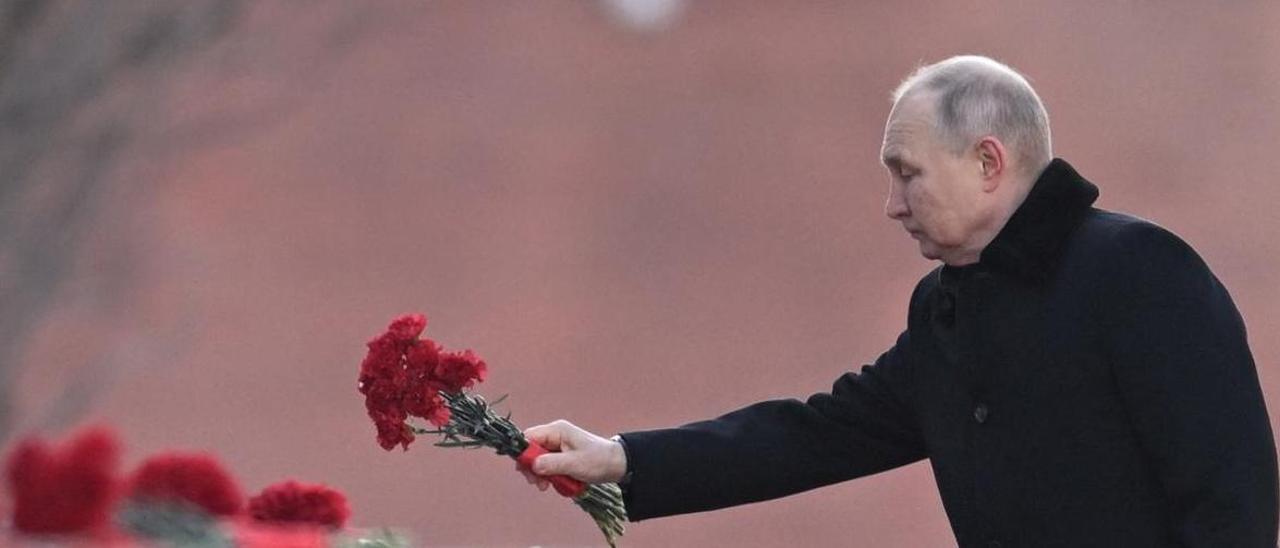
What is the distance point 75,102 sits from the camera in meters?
2.84

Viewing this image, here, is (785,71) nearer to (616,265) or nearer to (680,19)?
(680,19)

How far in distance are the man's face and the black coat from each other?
0.16 feet

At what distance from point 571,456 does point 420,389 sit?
270 millimetres

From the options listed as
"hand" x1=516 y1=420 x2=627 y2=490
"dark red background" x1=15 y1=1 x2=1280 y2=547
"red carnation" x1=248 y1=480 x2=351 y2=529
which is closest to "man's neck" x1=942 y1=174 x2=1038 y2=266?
"hand" x1=516 y1=420 x2=627 y2=490

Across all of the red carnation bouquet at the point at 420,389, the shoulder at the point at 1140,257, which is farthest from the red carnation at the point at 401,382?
the shoulder at the point at 1140,257

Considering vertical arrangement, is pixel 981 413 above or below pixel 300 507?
above

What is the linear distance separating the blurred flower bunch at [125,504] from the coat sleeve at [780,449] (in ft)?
2.80

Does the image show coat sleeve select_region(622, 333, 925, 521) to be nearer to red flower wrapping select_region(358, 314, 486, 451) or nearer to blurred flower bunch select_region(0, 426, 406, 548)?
red flower wrapping select_region(358, 314, 486, 451)

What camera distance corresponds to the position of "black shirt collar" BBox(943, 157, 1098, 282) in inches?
99.3

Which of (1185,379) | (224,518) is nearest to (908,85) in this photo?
(1185,379)

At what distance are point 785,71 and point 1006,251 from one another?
5.81m

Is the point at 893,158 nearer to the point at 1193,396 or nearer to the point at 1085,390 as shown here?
the point at 1085,390

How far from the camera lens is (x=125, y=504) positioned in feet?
6.14

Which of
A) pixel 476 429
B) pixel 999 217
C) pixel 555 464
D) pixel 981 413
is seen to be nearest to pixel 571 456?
pixel 555 464
